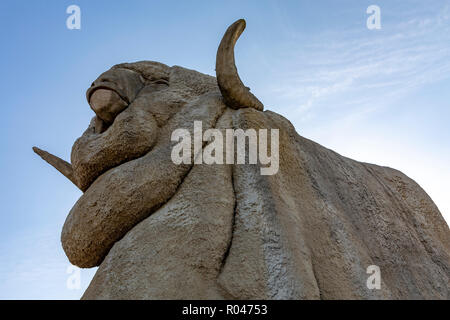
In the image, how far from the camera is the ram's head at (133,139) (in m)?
2.90

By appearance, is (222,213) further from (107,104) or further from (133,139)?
(107,104)

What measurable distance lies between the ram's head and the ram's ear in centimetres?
1

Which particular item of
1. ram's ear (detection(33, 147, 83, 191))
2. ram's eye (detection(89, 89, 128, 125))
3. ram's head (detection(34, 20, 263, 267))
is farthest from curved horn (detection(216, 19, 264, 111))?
ram's ear (detection(33, 147, 83, 191))

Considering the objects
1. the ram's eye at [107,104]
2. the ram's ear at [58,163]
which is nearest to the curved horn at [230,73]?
the ram's eye at [107,104]

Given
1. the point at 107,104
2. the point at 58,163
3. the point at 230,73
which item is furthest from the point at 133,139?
the point at 58,163

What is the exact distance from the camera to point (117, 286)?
8.27ft

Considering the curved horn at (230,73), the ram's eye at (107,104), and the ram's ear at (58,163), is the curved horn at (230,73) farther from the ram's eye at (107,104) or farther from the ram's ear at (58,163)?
the ram's ear at (58,163)

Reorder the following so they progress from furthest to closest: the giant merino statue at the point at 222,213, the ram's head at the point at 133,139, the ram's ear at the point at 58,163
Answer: the ram's ear at the point at 58,163
the ram's head at the point at 133,139
the giant merino statue at the point at 222,213

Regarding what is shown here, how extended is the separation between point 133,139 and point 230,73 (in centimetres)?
82

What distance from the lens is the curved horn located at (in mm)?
3348

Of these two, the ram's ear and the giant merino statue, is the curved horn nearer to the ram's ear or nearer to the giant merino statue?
the giant merino statue

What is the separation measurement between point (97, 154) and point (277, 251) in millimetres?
1443

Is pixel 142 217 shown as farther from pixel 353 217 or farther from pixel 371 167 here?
pixel 371 167
